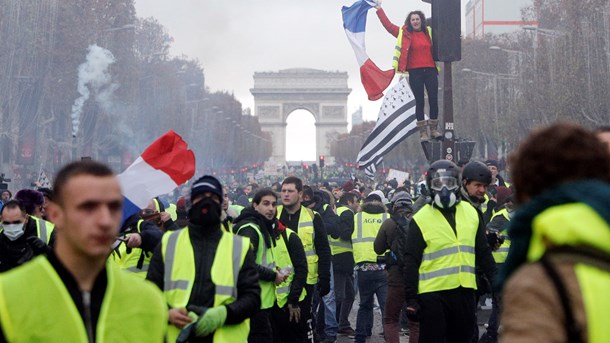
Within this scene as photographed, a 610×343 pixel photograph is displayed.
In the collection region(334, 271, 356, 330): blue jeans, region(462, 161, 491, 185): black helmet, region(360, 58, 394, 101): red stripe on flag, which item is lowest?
region(334, 271, 356, 330): blue jeans

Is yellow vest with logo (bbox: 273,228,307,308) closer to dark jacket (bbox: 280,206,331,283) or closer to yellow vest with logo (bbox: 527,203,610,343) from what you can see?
dark jacket (bbox: 280,206,331,283)

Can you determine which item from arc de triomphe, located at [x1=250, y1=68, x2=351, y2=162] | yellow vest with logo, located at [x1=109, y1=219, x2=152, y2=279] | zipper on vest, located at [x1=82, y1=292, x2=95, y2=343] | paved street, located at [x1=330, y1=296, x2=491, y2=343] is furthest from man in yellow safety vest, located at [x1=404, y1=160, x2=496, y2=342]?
arc de triomphe, located at [x1=250, y1=68, x2=351, y2=162]

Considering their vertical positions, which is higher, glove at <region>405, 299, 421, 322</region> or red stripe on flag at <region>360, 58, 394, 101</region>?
red stripe on flag at <region>360, 58, 394, 101</region>

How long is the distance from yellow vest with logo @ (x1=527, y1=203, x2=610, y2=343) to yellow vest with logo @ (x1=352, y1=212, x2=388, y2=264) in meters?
10.5

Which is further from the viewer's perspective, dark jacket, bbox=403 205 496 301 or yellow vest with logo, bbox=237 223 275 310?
yellow vest with logo, bbox=237 223 275 310

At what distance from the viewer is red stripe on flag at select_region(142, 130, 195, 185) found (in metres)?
8.06

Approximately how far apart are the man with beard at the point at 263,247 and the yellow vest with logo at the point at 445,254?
1007 mm

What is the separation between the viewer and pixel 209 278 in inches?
244

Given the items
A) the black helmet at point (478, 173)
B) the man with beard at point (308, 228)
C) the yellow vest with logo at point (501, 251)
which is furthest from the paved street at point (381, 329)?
the black helmet at point (478, 173)

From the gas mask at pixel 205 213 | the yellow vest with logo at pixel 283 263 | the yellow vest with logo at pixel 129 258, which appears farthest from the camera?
the yellow vest with logo at pixel 283 263

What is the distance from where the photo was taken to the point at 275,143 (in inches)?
6540

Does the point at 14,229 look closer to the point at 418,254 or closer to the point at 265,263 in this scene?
the point at 265,263

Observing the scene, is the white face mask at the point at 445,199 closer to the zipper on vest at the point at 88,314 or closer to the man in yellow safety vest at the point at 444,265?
the man in yellow safety vest at the point at 444,265

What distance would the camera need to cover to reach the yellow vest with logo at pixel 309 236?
11.3 metres
